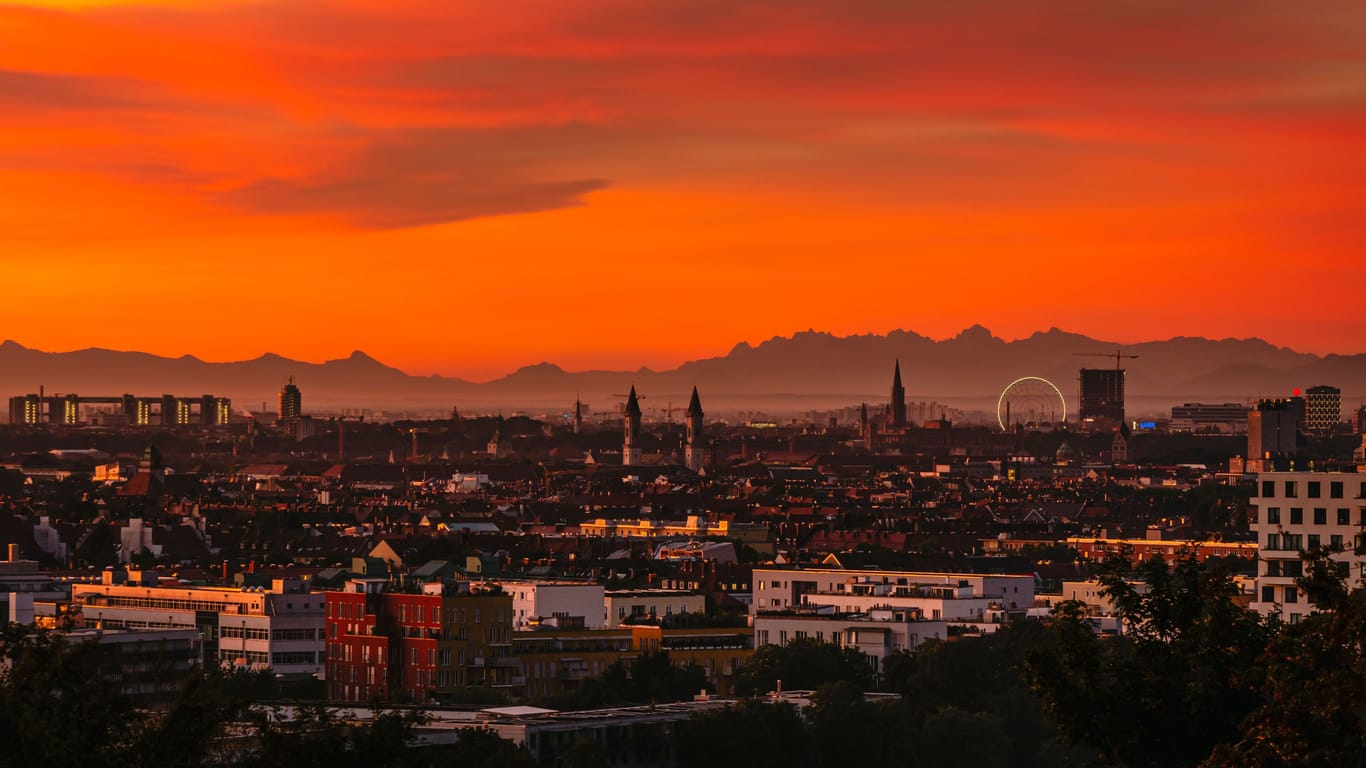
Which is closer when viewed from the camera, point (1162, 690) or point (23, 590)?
point (1162, 690)

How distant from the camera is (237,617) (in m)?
86.1

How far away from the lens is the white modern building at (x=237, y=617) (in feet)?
275

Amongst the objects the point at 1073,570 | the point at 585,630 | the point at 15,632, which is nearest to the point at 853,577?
the point at 1073,570

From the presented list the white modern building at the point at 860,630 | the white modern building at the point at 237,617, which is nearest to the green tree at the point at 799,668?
the white modern building at the point at 860,630

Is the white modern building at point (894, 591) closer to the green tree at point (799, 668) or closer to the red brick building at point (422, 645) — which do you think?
the green tree at point (799, 668)

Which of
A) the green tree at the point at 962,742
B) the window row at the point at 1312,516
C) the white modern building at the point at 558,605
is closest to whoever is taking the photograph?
the window row at the point at 1312,516

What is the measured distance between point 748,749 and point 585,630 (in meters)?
24.8

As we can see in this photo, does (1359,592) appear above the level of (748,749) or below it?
above

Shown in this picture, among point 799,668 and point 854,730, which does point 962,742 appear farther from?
point 799,668

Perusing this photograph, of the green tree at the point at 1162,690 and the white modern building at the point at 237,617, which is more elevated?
the green tree at the point at 1162,690

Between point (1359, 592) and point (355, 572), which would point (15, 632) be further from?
point (355, 572)

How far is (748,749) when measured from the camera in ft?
199

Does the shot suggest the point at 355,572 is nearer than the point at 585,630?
No

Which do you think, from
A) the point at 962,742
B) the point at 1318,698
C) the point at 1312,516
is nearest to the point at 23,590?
the point at 962,742
